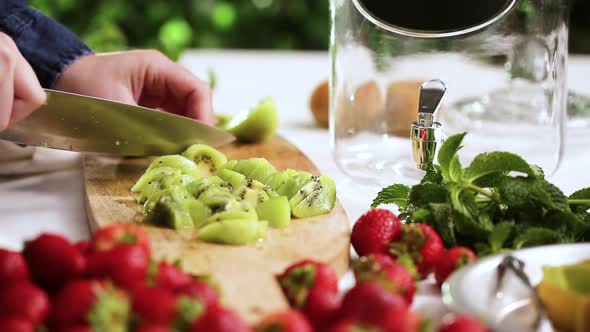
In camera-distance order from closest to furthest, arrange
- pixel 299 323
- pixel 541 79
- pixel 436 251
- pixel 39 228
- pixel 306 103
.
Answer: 1. pixel 299 323
2. pixel 436 251
3. pixel 39 228
4. pixel 541 79
5. pixel 306 103

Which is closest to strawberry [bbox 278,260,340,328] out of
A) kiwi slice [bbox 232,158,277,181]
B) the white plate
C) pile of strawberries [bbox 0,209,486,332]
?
pile of strawberries [bbox 0,209,486,332]

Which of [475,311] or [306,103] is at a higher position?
[475,311]

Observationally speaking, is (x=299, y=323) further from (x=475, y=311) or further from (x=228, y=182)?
(x=228, y=182)

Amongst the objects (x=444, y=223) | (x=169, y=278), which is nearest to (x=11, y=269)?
(x=169, y=278)

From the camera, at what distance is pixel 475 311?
0.79 metres

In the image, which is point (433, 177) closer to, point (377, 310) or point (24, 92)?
point (377, 310)

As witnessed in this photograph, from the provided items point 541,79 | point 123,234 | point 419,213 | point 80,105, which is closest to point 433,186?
point 419,213

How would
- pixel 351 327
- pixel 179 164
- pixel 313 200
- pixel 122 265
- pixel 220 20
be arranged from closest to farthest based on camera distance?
1. pixel 351 327
2. pixel 122 265
3. pixel 313 200
4. pixel 179 164
5. pixel 220 20

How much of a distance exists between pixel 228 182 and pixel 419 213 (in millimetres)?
291

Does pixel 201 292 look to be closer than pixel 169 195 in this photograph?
Yes

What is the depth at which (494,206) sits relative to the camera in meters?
1.08

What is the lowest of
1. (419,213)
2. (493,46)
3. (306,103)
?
(306,103)

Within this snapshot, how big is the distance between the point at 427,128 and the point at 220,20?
7.06 feet

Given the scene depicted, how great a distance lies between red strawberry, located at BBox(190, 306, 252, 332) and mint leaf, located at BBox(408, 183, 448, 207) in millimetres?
420
